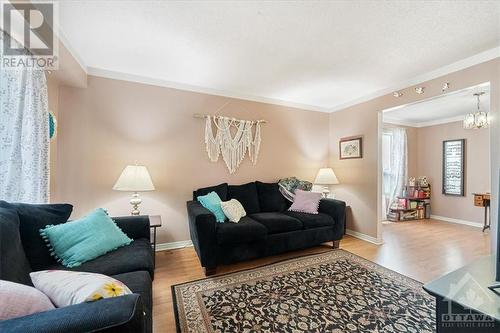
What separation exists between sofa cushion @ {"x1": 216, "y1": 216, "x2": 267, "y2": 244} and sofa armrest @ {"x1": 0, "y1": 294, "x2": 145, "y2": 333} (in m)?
1.53

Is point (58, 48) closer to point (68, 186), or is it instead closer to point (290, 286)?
point (68, 186)

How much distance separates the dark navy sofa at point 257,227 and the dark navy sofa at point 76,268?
630mm

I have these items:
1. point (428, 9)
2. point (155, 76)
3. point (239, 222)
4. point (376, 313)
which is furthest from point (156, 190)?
point (428, 9)

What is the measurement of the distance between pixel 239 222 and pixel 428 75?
10.0 ft

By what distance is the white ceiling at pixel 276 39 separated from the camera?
169cm

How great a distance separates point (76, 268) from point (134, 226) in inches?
23.8

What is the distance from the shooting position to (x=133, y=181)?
2.44m

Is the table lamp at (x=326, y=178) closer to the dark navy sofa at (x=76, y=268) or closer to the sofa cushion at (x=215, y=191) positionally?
the sofa cushion at (x=215, y=191)

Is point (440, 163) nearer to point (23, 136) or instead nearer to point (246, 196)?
point (246, 196)

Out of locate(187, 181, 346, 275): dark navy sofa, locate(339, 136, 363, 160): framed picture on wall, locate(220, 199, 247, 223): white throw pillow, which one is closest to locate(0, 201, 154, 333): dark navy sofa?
locate(187, 181, 346, 275): dark navy sofa

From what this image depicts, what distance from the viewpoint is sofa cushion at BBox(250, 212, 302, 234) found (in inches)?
104

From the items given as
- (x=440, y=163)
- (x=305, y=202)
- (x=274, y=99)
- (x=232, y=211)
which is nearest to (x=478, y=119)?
(x=440, y=163)

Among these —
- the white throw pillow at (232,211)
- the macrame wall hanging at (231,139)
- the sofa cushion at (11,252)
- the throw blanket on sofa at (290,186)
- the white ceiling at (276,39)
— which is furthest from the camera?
the throw blanket on sofa at (290,186)

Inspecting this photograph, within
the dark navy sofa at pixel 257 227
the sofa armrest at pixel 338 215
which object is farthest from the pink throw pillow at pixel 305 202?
the sofa armrest at pixel 338 215
